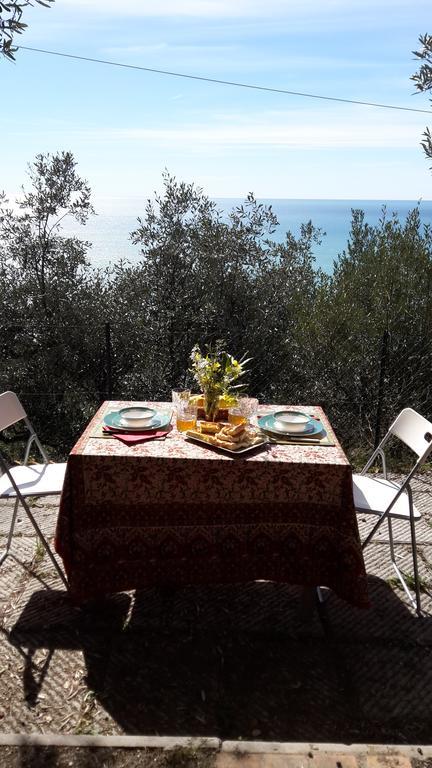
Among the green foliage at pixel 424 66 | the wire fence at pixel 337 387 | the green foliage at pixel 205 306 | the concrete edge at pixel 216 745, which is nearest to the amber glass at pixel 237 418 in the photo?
the concrete edge at pixel 216 745

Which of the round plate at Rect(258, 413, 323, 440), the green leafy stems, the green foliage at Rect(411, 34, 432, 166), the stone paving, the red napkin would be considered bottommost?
the stone paving

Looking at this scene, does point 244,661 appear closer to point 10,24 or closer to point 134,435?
point 134,435

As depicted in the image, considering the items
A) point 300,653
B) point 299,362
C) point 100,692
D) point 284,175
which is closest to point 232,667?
point 300,653

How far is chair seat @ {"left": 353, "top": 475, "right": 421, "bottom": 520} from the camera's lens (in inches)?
111

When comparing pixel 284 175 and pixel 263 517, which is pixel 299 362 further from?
pixel 284 175

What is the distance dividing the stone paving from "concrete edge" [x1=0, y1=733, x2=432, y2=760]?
0.23 feet

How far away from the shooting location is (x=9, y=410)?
3172mm

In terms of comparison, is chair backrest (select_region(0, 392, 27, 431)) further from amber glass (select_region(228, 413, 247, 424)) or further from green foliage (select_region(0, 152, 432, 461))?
green foliage (select_region(0, 152, 432, 461))

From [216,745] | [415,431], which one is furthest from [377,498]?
[216,745]

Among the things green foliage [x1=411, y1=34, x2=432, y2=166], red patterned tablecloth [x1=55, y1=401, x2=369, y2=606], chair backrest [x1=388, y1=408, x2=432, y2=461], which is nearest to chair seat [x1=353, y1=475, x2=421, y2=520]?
chair backrest [x1=388, y1=408, x2=432, y2=461]

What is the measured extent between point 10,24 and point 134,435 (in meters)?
1.72

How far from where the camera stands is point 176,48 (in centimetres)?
696

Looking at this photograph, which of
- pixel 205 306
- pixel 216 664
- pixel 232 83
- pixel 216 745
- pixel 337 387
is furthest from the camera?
pixel 232 83

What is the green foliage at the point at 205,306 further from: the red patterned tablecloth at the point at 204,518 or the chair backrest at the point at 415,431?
the red patterned tablecloth at the point at 204,518
